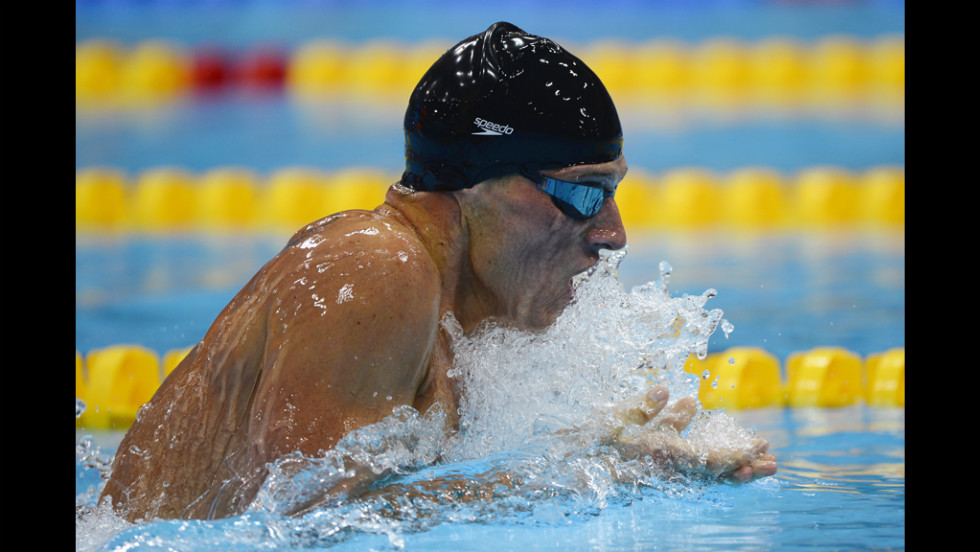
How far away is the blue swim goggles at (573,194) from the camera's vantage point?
203 cm

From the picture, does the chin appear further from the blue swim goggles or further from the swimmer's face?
the blue swim goggles

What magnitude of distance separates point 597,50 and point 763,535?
828 cm

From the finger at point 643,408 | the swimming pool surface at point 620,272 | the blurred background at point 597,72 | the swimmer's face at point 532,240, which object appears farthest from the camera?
the blurred background at point 597,72

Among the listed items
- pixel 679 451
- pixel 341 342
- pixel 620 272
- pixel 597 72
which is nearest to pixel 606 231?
pixel 679 451

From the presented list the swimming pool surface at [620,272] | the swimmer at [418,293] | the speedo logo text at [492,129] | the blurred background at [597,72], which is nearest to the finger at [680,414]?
the swimmer at [418,293]

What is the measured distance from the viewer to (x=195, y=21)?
10633 millimetres

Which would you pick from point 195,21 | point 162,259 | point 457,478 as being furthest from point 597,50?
point 457,478

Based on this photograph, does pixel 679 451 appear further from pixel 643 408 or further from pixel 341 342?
pixel 341 342

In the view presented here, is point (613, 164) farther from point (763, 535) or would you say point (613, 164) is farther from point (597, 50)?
point (597, 50)

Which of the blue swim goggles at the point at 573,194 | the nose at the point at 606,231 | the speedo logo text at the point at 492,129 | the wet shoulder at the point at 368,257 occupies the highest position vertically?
the speedo logo text at the point at 492,129

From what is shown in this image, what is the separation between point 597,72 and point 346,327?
8.04m

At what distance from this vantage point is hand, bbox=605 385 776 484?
195cm

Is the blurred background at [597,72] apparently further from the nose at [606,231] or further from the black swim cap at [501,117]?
the black swim cap at [501,117]

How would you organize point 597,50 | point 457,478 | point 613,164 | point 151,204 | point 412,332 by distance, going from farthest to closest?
point 597,50 → point 151,204 → point 613,164 → point 457,478 → point 412,332
